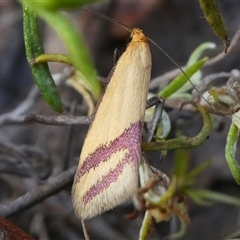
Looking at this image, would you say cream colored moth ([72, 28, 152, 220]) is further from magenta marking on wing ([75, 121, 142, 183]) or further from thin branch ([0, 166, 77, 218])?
thin branch ([0, 166, 77, 218])

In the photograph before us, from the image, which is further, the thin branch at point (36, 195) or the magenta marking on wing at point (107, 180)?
the thin branch at point (36, 195)

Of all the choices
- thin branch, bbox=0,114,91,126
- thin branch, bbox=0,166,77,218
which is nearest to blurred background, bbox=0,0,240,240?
thin branch, bbox=0,166,77,218

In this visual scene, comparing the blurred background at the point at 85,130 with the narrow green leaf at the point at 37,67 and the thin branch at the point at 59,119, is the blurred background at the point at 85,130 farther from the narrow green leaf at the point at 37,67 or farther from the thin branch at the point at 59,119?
the narrow green leaf at the point at 37,67

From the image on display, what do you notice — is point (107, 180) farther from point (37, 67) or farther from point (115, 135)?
point (37, 67)

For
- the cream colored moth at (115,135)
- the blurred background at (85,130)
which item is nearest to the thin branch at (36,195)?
the blurred background at (85,130)

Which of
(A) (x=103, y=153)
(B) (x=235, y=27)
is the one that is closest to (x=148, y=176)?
(A) (x=103, y=153)

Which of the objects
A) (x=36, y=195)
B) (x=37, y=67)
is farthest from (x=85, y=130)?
(x=37, y=67)
